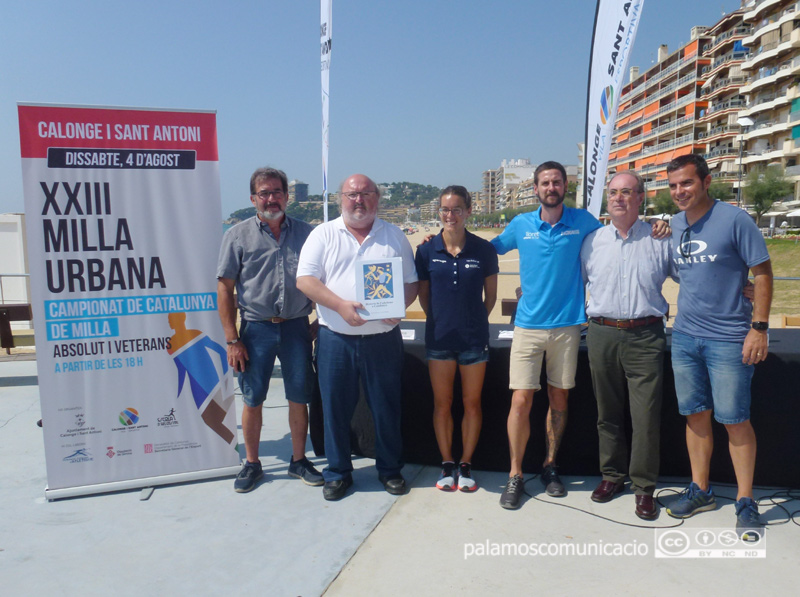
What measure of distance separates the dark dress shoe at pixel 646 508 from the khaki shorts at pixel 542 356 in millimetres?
705

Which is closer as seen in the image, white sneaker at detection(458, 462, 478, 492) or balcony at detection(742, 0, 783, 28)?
white sneaker at detection(458, 462, 478, 492)

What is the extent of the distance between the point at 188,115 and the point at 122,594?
259cm

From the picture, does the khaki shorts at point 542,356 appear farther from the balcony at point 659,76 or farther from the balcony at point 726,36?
the balcony at point 726,36

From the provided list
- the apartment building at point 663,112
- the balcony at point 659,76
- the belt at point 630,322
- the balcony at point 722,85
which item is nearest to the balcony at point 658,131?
the apartment building at point 663,112

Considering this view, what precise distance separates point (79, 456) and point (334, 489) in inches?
62.0

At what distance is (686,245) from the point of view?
2.85 m

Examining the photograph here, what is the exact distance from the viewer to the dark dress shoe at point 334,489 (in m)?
3.23

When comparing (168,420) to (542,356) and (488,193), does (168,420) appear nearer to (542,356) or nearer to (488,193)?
(542,356)

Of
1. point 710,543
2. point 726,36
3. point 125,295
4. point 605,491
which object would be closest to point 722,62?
point 726,36

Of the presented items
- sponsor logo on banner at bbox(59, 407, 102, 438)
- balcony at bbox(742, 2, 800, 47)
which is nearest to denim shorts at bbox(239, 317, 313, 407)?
sponsor logo on banner at bbox(59, 407, 102, 438)

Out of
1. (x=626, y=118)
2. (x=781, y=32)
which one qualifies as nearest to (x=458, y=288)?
(x=781, y=32)

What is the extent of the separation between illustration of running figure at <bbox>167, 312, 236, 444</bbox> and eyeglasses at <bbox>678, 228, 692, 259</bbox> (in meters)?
2.77

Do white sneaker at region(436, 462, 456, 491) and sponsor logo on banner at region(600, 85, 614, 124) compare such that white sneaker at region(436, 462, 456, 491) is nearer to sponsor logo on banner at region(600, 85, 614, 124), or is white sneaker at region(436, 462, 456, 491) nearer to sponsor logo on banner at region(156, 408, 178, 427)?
sponsor logo on banner at region(156, 408, 178, 427)

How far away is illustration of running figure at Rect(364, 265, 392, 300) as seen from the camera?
118 inches
